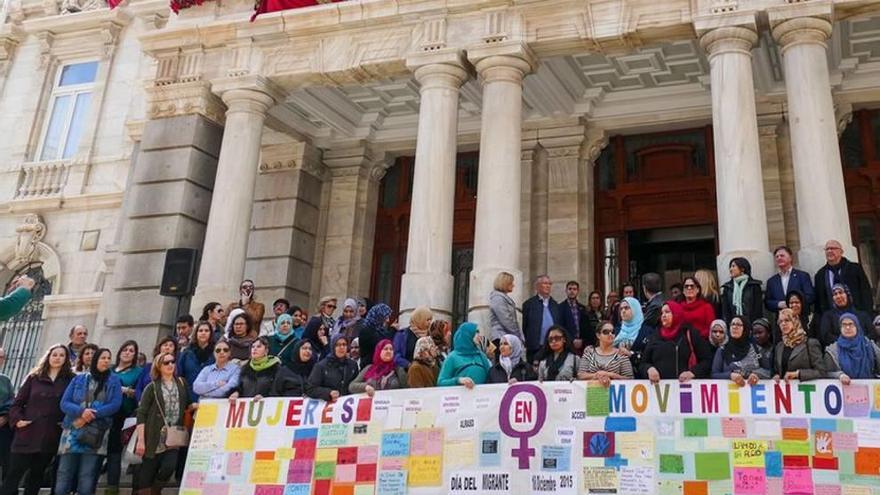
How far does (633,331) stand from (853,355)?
2399 millimetres

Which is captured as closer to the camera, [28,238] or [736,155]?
[736,155]

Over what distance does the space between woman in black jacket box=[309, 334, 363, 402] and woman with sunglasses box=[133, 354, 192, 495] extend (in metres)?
1.62

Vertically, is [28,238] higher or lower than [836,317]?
higher

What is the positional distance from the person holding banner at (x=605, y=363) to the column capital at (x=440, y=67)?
649 centimetres

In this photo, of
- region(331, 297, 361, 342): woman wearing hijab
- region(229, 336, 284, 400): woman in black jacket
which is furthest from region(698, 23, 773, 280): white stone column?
region(229, 336, 284, 400): woman in black jacket

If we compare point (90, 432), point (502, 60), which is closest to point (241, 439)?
point (90, 432)

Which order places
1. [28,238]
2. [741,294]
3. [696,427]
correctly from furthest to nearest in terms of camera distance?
[28,238] → [741,294] → [696,427]

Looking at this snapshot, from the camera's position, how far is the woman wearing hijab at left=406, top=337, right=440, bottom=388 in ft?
27.2

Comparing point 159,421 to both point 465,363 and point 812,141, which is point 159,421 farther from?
point 812,141

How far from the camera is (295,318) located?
11242 millimetres

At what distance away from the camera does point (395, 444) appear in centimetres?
786

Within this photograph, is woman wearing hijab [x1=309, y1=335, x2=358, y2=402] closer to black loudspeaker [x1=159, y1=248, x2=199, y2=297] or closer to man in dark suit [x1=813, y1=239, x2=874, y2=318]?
man in dark suit [x1=813, y1=239, x2=874, y2=318]

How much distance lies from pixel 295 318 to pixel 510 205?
3.75 meters

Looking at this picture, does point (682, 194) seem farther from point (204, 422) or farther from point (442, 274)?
point (204, 422)
